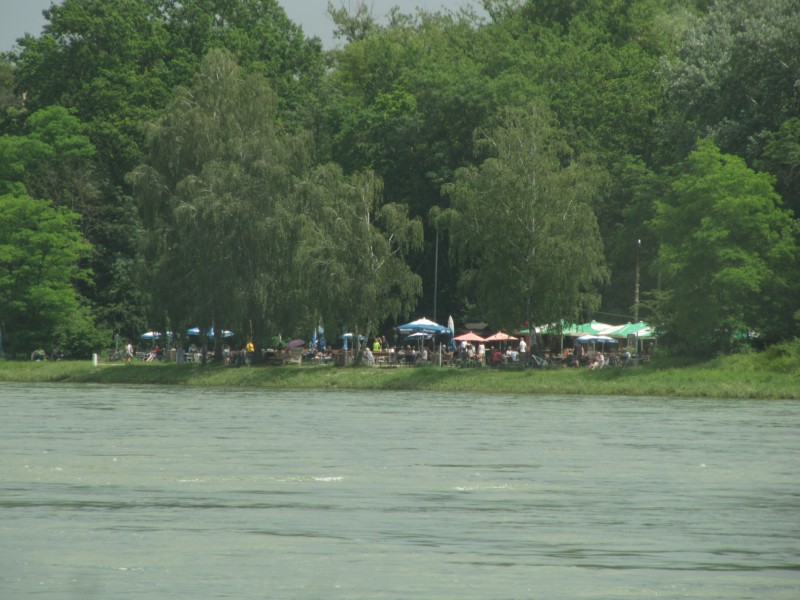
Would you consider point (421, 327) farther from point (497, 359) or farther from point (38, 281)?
point (38, 281)

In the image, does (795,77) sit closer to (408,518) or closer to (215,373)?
(215,373)

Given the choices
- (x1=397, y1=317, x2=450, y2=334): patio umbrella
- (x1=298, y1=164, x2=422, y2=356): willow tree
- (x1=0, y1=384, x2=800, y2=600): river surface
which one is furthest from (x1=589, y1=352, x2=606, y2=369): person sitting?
(x1=0, y1=384, x2=800, y2=600): river surface

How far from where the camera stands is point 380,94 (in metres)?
90.4

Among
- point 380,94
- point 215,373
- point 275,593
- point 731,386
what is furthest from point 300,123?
point 275,593

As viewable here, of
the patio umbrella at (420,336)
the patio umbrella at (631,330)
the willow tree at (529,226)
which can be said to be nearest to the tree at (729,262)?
the willow tree at (529,226)

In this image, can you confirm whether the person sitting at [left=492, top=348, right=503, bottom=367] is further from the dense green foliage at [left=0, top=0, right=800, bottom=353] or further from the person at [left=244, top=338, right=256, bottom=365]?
the person at [left=244, top=338, right=256, bottom=365]

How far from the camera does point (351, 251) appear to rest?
68.9m

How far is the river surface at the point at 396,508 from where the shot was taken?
16359 mm

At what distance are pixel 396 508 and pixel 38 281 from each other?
6036 centimetres

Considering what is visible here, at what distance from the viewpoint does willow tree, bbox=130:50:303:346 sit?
68.4 metres

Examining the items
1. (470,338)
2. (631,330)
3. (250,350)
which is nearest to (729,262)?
(631,330)

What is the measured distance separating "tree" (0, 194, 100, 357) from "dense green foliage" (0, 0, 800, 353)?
437 mm

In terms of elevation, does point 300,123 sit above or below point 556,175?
above

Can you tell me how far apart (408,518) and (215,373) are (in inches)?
1993
